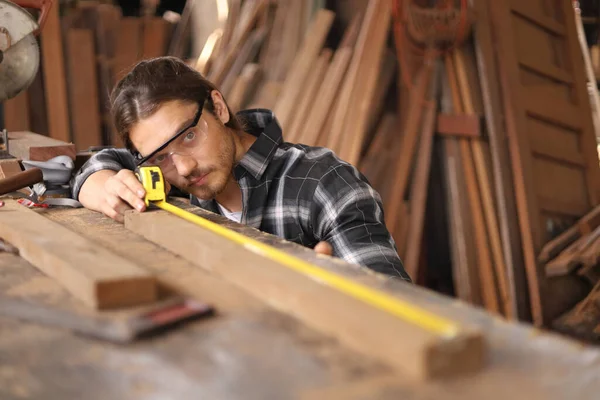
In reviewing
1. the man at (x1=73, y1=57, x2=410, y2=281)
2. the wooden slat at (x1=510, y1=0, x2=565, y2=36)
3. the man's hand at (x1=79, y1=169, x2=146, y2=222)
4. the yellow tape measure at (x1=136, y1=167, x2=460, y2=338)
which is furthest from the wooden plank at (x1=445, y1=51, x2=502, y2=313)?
the yellow tape measure at (x1=136, y1=167, x2=460, y2=338)

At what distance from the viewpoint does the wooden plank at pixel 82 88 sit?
5.64 metres

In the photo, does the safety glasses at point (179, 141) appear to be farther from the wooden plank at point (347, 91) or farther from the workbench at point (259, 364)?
the wooden plank at point (347, 91)

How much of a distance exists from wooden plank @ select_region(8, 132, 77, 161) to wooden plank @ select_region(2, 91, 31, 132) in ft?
8.38

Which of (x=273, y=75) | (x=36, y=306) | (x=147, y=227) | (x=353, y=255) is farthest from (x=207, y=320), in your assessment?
(x=273, y=75)

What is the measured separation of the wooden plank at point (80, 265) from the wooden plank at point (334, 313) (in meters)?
0.18

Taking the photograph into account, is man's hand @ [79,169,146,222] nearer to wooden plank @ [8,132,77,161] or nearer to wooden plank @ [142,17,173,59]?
wooden plank @ [8,132,77,161]

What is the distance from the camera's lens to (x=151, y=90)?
2371 millimetres

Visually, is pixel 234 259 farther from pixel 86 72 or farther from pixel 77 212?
pixel 86 72

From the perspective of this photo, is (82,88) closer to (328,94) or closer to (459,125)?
(328,94)

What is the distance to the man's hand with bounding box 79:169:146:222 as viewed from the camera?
78.9 inches

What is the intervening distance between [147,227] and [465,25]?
3029mm

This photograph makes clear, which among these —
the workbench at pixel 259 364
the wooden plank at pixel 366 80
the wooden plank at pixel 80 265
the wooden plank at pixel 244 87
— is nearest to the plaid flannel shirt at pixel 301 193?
the wooden plank at pixel 80 265

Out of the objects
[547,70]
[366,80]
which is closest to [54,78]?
[366,80]

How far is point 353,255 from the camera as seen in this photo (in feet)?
7.34
